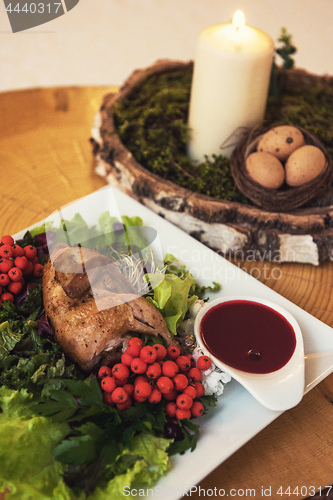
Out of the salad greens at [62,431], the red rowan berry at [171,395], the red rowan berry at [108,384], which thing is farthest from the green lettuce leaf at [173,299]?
the red rowan berry at [108,384]

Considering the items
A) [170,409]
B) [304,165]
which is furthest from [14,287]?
[304,165]

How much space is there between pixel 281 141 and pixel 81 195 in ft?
3.89

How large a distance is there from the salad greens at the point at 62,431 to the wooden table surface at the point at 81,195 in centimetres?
28

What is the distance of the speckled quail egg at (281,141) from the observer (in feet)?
9.18

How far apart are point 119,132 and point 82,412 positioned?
5.98 feet

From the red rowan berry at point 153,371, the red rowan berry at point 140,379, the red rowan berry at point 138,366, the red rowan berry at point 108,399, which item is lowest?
the red rowan berry at point 108,399

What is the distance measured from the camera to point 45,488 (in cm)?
158

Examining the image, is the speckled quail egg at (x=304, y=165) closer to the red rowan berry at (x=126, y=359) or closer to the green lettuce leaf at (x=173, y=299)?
the green lettuce leaf at (x=173, y=299)

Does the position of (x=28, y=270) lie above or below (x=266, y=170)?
below

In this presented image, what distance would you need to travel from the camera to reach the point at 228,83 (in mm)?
2840

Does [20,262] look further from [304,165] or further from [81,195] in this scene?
[304,165]

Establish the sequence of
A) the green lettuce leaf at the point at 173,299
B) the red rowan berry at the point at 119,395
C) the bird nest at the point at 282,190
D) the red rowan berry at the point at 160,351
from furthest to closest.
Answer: the bird nest at the point at 282,190, the green lettuce leaf at the point at 173,299, the red rowan berry at the point at 160,351, the red rowan berry at the point at 119,395

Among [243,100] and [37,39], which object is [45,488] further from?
[37,39]

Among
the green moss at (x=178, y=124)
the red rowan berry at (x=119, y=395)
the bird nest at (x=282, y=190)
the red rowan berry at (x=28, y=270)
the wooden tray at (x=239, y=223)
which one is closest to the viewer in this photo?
the red rowan berry at (x=119, y=395)
